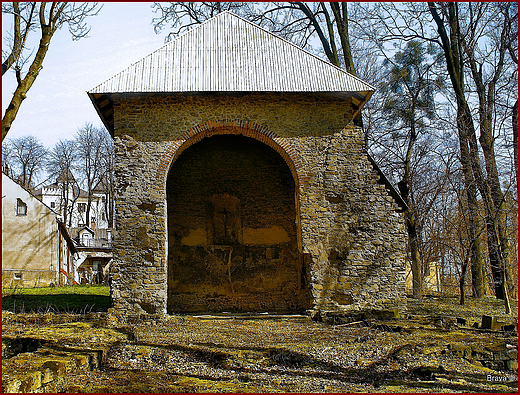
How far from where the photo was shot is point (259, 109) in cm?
1183

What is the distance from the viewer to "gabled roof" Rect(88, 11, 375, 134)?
1148cm

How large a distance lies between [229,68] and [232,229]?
5.83 metres

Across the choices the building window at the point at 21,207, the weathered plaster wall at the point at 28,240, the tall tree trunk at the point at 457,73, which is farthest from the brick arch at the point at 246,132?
the building window at the point at 21,207

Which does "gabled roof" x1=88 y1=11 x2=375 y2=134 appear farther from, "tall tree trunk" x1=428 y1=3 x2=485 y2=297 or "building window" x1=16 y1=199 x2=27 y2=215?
"building window" x1=16 y1=199 x2=27 y2=215

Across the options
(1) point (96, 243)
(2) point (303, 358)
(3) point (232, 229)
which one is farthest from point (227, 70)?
(1) point (96, 243)

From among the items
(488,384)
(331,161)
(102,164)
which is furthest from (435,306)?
(102,164)

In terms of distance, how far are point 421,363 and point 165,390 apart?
12.2 feet

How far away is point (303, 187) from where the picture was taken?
11711 millimetres

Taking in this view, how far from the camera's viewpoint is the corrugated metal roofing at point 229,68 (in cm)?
1149

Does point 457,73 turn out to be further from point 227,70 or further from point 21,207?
point 21,207

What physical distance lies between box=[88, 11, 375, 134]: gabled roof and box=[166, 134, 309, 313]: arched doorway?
363 cm

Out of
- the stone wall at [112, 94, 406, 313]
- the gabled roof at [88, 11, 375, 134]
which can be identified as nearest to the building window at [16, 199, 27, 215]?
the gabled roof at [88, 11, 375, 134]

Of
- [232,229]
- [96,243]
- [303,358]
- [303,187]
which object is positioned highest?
[303,187]

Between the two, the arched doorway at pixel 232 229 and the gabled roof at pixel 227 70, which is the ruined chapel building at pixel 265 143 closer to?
the gabled roof at pixel 227 70
